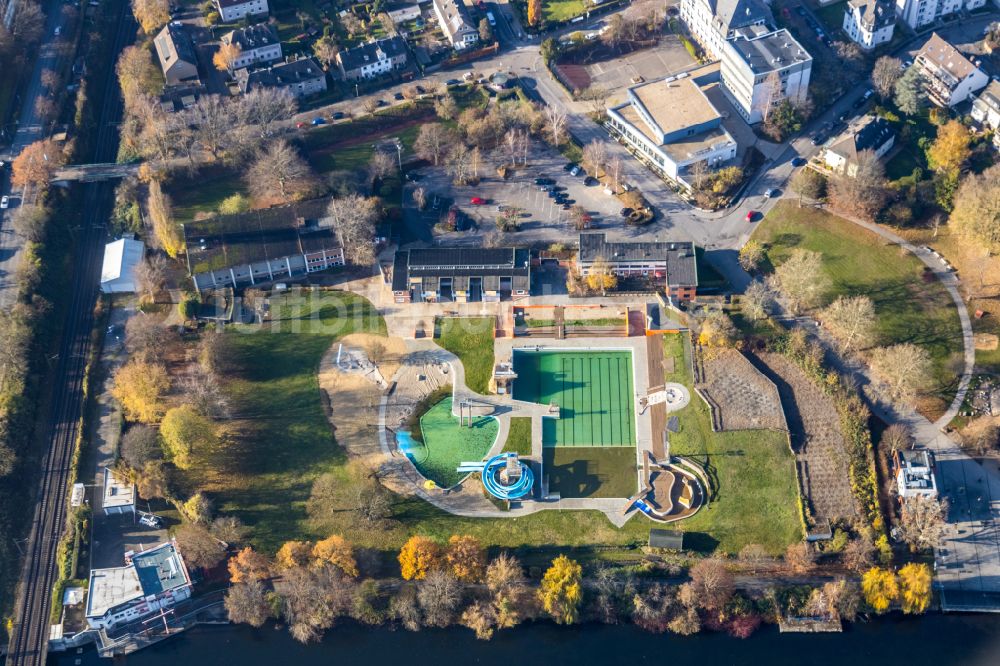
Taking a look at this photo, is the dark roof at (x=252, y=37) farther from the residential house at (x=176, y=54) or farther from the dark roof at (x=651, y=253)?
the dark roof at (x=651, y=253)

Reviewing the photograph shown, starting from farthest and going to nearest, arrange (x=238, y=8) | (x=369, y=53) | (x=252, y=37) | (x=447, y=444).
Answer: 1. (x=238, y=8)
2. (x=252, y=37)
3. (x=369, y=53)
4. (x=447, y=444)

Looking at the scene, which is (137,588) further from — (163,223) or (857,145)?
(857,145)

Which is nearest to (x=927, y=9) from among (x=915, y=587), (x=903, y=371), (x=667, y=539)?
(x=903, y=371)

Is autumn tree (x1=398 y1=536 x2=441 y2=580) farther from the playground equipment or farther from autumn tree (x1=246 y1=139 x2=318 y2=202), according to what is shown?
autumn tree (x1=246 y1=139 x2=318 y2=202)

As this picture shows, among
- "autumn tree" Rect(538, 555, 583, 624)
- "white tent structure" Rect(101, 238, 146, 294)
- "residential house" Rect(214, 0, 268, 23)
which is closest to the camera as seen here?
"autumn tree" Rect(538, 555, 583, 624)

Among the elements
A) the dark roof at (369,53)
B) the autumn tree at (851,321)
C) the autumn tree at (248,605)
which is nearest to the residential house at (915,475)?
the autumn tree at (851,321)

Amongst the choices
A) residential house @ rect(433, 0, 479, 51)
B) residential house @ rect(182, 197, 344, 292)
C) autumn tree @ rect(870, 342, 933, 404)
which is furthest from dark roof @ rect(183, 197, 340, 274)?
autumn tree @ rect(870, 342, 933, 404)

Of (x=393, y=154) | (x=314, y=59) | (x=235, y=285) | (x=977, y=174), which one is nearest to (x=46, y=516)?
(x=235, y=285)
